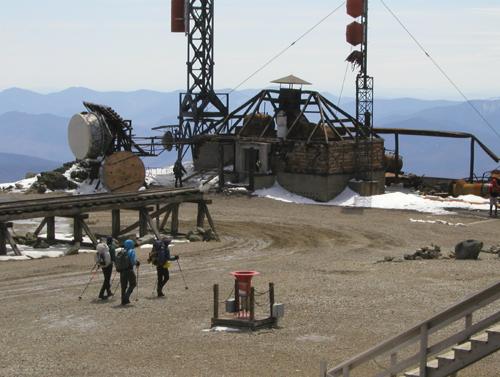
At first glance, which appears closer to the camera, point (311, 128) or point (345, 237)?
point (345, 237)

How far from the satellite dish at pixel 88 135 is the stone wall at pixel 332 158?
9797 millimetres

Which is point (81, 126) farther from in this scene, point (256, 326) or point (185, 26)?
point (256, 326)

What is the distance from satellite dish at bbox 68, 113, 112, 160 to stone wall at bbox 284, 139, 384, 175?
9.80 m

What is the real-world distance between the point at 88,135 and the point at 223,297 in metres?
27.7

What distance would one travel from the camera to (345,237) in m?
36.8

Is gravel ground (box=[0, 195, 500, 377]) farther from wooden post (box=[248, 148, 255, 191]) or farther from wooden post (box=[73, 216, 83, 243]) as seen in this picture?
wooden post (box=[248, 148, 255, 191])

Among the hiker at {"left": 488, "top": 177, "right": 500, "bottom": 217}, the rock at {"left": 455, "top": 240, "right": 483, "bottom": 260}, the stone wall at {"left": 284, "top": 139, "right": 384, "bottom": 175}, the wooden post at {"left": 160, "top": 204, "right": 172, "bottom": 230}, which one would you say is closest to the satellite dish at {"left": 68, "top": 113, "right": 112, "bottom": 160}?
the stone wall at {"left": 284, "top": 139, "right": 384, "bottom": 175}

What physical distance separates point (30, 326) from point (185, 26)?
3925 centimetres

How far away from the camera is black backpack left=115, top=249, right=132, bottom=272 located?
2159 cm

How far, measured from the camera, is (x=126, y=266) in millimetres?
21750

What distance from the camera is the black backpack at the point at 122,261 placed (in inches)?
850

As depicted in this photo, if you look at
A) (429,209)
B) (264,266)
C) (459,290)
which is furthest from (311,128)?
(459,290)

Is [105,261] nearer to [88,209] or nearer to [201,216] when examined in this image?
[88,209]

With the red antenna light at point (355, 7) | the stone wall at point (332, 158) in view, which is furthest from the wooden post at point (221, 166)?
the red antenna light at point (355, 7)
